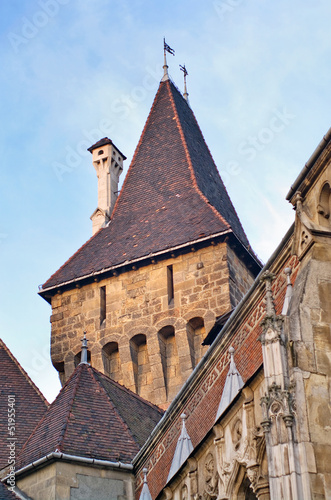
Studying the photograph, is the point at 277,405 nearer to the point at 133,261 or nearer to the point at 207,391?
the point at 207,391

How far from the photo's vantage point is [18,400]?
2044 cm

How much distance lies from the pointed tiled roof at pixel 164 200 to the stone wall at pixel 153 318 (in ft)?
1.91

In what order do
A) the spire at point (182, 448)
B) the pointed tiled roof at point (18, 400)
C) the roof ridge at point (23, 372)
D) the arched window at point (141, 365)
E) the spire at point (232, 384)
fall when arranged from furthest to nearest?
the arched window at point (141, 365)
the roof ridge at point (23, 372)
the pointed tiled roof at point (18, 400)
the spire at point (182, 448)
the spire at point (232, 384)

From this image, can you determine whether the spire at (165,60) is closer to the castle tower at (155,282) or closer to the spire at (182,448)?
the castle tower at (155,282)

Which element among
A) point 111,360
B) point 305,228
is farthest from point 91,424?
point 111,360

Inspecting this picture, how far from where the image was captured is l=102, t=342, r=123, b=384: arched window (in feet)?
82.4

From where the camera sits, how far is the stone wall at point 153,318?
2433cm

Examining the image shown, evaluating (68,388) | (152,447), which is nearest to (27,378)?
(68,388)

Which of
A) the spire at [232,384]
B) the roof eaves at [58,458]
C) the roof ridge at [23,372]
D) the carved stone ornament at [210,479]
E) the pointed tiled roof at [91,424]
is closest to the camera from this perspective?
the carved stone ornament at [210,479]

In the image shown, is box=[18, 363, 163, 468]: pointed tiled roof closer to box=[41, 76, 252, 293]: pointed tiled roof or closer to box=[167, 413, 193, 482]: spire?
box=[167, 413, 193, 482]: spire

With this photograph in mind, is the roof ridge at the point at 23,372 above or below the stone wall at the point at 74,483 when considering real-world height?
above

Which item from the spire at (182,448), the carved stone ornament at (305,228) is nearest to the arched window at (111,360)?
the spire at (182,448)

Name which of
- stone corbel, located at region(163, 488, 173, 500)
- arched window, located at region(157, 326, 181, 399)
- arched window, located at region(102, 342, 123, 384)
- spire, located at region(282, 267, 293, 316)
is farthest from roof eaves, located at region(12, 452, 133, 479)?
arched window, located at region(102, 342, 123, 384)

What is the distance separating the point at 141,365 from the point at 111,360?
879 mm
